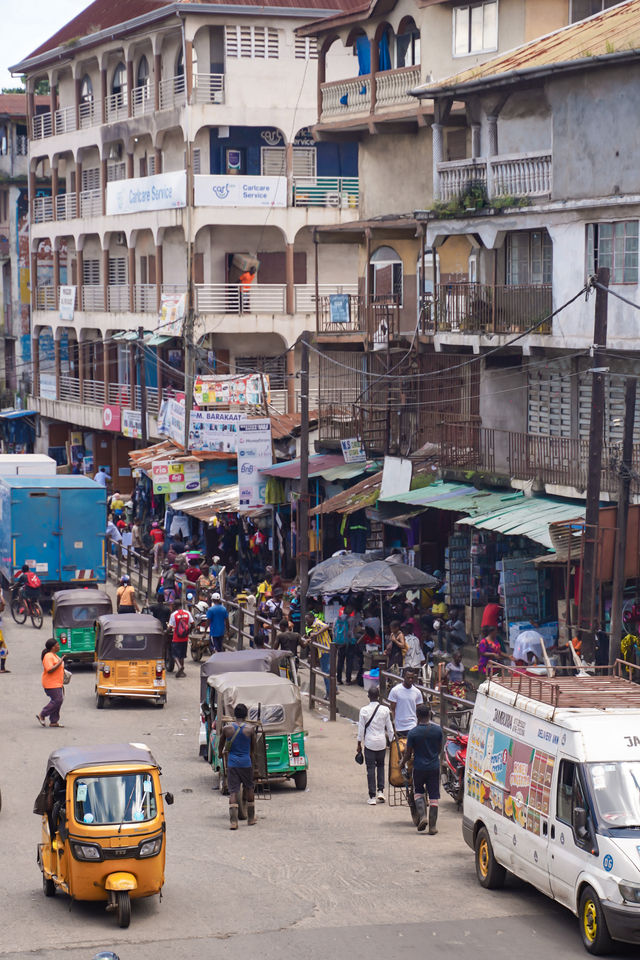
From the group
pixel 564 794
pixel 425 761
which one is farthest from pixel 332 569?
pixel 564 794

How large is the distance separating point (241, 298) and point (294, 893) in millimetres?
35576

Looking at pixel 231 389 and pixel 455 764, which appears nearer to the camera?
pixel 455 764

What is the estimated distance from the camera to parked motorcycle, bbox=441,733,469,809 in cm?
1958

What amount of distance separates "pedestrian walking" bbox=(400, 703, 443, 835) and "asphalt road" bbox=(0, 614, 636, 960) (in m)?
0.28

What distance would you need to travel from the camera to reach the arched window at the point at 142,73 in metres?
55.2

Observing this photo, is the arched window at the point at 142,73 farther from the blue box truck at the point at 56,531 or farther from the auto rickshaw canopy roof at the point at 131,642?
the auto rickshaw canopy roof at the point at 131,642

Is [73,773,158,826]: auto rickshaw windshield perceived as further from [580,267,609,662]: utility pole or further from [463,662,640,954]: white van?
[580,267,609,662]: utility pole

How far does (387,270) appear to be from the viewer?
38.8 metres

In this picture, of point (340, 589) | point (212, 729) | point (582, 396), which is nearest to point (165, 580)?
point (340, 589)

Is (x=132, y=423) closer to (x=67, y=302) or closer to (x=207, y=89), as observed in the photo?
(x=67, y=302)

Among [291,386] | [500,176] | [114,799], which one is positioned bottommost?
[114,799]

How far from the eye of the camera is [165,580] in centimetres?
3578

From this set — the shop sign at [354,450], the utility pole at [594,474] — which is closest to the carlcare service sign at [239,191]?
the shop sign at [354,450]

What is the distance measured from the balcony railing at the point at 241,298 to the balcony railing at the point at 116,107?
10175 millimetres
